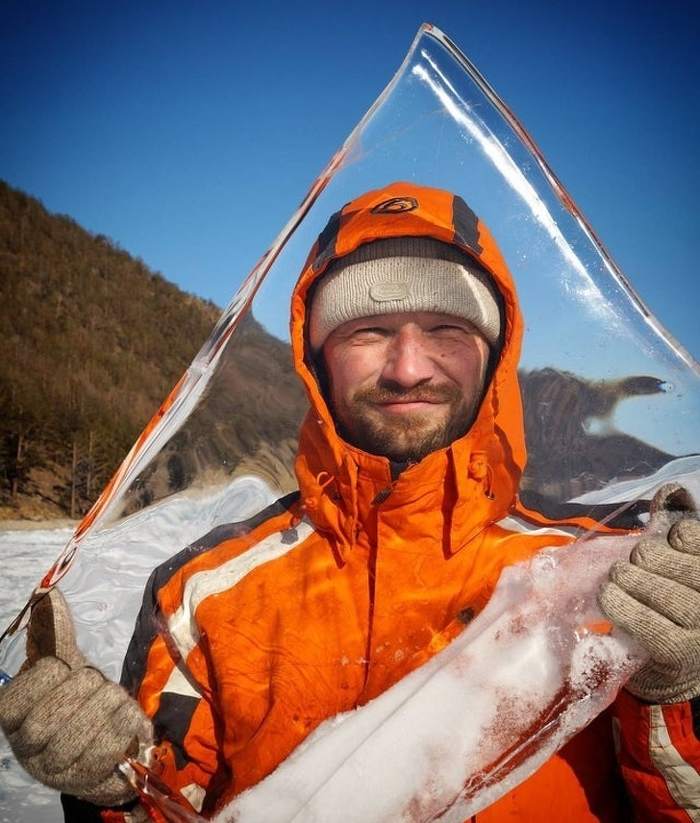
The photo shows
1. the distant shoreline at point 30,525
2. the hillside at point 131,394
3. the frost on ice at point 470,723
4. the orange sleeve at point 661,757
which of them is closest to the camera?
the frost on ice at point 470,723

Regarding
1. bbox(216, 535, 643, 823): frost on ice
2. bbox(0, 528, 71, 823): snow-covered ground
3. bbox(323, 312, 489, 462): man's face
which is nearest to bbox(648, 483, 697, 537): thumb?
bbox(216, 535, 643, 823): frost on ice

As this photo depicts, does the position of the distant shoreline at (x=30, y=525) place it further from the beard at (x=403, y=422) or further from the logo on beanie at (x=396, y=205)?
the logo on beanie at (x=396, y=205)

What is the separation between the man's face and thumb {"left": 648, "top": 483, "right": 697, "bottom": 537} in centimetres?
43

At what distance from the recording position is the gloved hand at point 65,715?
1018mm

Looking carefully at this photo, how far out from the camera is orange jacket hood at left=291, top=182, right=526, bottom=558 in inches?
43.9

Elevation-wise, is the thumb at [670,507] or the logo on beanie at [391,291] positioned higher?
the logo on beanie at [391,291]

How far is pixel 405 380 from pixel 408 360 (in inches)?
1.9

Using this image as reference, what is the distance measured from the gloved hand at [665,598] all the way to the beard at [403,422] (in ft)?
1.55

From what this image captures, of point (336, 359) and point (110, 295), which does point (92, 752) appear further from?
point (110, 295)

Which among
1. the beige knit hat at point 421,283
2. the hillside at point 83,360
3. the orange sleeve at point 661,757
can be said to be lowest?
the orange sleeve at point 661,757

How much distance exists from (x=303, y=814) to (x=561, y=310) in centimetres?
94

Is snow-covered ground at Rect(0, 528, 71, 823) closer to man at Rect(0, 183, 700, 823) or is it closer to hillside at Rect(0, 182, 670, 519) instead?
man at Rect(0, 183, 700, 823)

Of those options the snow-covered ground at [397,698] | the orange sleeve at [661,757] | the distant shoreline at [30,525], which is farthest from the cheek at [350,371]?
the distant shoreline at [30,525]

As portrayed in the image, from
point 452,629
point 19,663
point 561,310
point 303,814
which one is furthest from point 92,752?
point 561,310
